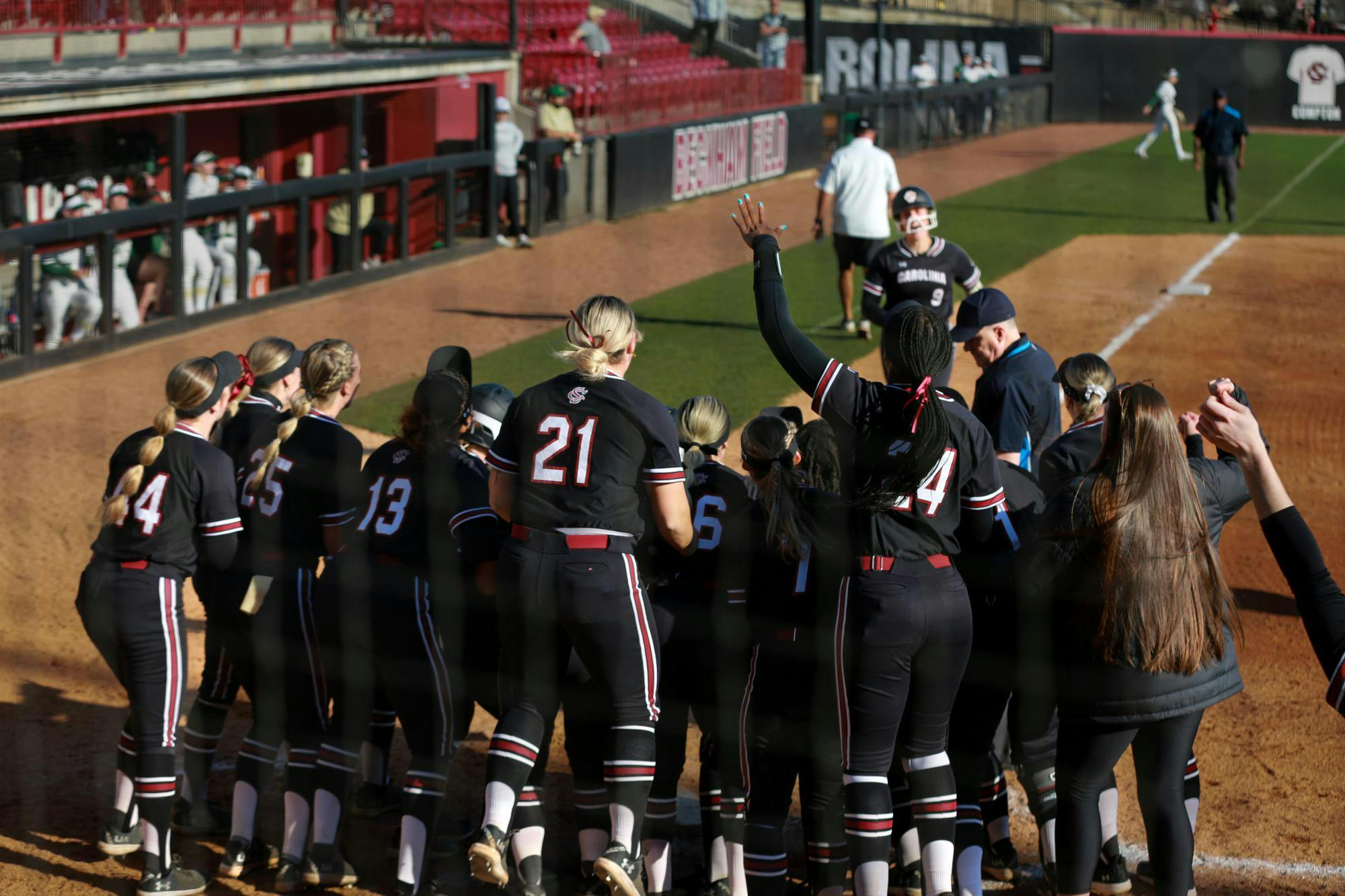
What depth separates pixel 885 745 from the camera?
3533mm

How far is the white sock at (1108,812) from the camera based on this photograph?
400 cm

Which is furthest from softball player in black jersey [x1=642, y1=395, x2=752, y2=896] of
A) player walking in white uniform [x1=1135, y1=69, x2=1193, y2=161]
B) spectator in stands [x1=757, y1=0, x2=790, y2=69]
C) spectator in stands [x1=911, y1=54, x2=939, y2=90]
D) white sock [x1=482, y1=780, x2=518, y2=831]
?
spectator in stands [x1=911, y1=54, x2=939, y2=90]

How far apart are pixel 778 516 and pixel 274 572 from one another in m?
1.62

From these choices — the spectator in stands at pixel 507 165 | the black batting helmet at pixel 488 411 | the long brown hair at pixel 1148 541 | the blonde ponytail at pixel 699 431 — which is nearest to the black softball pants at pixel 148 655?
the black batting helmet at pixel 488 411

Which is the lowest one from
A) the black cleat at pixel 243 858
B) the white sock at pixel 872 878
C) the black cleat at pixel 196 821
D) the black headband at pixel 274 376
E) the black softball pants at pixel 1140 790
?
the black cleat at pixel 196 821

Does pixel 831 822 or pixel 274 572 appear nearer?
pixel 831 822

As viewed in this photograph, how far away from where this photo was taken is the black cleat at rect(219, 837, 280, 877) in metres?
4.18

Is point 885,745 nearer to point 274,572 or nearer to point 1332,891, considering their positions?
point 1332,891

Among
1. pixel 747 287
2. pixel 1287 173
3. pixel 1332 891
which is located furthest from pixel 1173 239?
pixel 1332 891

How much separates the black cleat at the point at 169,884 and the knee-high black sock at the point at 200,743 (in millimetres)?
476

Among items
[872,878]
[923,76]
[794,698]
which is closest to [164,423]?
[794,698]

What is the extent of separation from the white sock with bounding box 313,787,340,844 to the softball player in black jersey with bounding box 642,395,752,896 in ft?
3.05

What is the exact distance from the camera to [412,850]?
12.9 ft

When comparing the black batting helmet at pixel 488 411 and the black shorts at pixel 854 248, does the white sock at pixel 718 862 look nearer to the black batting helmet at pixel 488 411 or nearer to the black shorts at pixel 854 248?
the black batting helmet at pixel 488 411
